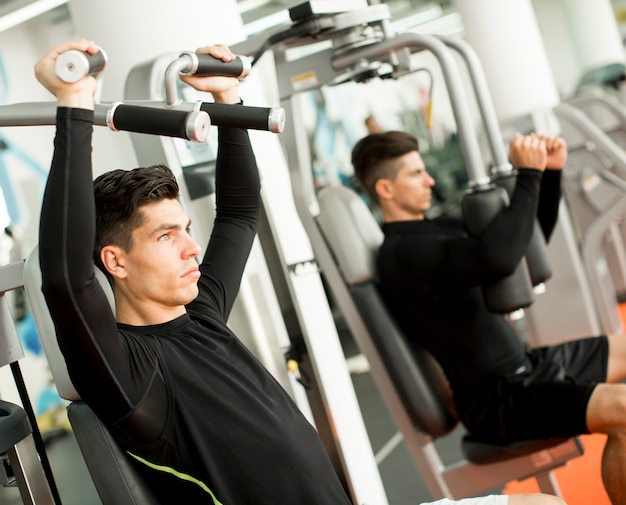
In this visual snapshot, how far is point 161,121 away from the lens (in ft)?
3.68

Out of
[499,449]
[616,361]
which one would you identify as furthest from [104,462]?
[616,361]

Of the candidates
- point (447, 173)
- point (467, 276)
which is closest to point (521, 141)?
point (467, 276)

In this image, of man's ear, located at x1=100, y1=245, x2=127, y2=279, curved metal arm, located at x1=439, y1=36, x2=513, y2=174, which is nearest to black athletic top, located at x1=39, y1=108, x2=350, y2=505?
man's ear, located at x1=100, y1=245, x2=127, y2=279

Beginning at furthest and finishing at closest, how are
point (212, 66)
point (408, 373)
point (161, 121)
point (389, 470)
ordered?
point (389, 470), point (408, 373), point (212, 66), point (161, 121)

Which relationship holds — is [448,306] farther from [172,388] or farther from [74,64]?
[74,64]

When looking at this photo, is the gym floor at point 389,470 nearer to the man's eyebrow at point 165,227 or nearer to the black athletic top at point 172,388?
the black athletic top at point 172,388

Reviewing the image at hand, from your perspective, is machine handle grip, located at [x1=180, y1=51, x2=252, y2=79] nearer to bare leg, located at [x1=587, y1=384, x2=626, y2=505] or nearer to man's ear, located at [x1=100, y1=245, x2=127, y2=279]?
man's ear, located at [x1=100, y1=245, x2=127, y2=279]

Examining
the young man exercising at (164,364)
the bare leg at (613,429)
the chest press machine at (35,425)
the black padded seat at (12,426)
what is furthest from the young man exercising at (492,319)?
the black padded seat at (12,426)

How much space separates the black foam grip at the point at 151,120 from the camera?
1.11 m

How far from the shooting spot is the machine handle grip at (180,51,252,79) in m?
1.35

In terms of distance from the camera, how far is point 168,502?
148cm

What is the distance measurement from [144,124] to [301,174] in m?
1.39

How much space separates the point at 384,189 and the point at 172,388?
1.43 meters

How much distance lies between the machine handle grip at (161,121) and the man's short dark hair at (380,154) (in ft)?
5.31
